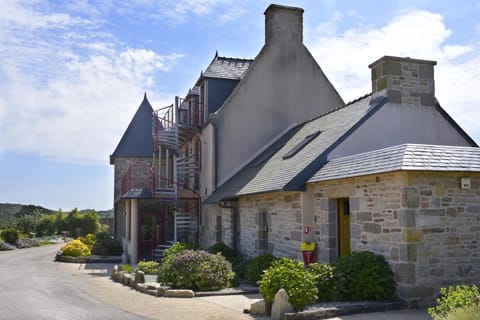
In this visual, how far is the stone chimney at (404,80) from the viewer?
1244 centimetres

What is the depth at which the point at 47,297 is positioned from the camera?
11.6 m

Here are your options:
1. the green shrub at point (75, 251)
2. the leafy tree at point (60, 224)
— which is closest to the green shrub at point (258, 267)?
the green shrub at point (75, 251)

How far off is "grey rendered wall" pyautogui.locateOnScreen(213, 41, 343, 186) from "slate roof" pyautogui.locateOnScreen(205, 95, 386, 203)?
54 cm

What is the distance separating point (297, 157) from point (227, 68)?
791 centimetres

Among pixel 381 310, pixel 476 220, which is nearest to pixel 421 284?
pixel 381 310

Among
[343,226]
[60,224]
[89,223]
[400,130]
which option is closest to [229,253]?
[343,226]

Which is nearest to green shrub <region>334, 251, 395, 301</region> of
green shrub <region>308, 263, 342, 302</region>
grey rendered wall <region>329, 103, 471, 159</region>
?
green shrub <region>308, 263, 342, 302</region>

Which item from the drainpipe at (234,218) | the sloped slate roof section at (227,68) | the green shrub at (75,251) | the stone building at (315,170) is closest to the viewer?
the stone building at (315,170)

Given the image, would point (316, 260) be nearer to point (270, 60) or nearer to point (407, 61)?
point (407, 61)

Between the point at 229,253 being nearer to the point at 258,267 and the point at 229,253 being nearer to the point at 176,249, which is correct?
the point at 176,249

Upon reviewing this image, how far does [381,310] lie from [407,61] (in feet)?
22.3

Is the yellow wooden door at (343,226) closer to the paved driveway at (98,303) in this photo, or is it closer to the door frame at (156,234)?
the paved driveway at (98,303)

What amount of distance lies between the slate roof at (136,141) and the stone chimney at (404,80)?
18.3 m

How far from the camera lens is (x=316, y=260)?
37.3 feet
